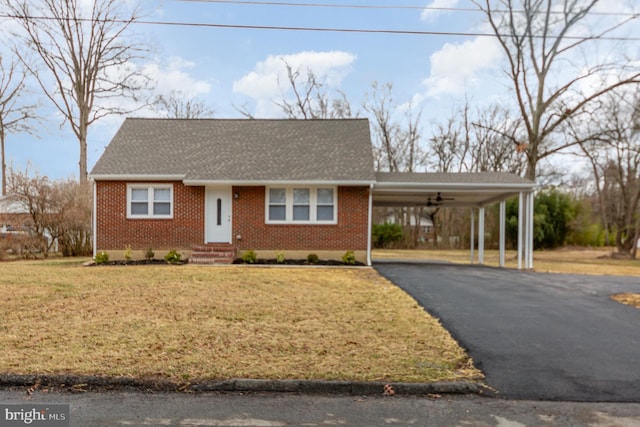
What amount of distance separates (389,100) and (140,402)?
35.1 meters

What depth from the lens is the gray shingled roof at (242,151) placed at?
49.7 feet

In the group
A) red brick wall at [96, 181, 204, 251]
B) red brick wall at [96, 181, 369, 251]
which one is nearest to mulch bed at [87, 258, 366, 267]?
red brick wall at [96, 181, 369, 251]

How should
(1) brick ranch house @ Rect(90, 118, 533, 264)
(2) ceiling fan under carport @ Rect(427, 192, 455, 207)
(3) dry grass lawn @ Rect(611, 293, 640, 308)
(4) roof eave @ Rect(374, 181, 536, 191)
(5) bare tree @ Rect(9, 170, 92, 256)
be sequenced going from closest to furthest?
(3) dry grass lawn @ Rect(611, 293, 640, 308) → (4) roof eave @ Rect(374, 181, 536, 191) → (1) brick ranch house @ Rect(90, 118, 533, 264) → (2) ceiling fan under carport @ Rect(427, 192, 455, 207) → (5) bare tree @ Rect(9, 170, 92, 256)

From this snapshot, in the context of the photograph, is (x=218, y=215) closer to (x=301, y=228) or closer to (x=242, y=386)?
(x=301, y=228)

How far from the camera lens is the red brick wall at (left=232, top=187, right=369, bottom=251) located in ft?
50.0

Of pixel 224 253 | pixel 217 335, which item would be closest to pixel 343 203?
pixel 224 253

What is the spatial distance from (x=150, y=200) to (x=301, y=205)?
5191 millimetres

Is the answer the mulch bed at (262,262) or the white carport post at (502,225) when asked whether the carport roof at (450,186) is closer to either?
the white carport post at (502,225)

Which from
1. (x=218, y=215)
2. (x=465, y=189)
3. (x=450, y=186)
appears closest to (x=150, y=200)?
(x=218, y=215)

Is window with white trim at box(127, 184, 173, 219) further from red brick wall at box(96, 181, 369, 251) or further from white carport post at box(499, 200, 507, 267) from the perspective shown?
white carport post at box(499, 200, 507, 267)

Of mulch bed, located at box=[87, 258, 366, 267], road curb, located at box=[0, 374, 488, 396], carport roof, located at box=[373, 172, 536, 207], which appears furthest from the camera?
carport roof, located at box=[373, 172, 536, 207]

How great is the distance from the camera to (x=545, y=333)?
618 centimetres

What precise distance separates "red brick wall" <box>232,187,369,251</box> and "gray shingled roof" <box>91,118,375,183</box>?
73 centimetres

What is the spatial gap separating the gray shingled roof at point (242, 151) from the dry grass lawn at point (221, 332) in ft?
18.6
